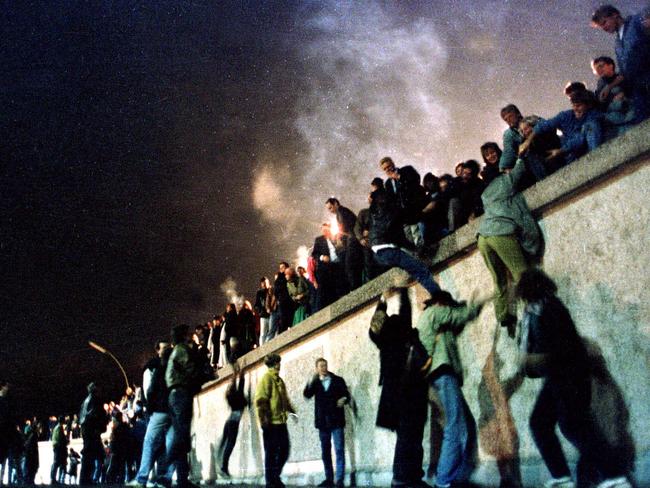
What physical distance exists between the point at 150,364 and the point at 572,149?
19.7 ft

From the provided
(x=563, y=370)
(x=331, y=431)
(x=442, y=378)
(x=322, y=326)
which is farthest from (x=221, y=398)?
(x=563, y=370)

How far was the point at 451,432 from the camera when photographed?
20.5 feet

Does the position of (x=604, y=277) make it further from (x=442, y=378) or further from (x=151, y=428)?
(x=151, y=428)

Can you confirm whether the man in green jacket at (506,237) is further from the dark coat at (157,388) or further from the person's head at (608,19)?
the dark coat at (157,388)

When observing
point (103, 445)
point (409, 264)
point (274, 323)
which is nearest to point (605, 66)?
point (409, 264)

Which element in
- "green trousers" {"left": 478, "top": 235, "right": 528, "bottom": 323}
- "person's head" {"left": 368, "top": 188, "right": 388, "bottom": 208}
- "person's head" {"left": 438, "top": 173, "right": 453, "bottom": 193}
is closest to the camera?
"green trousers" {"left": 478, "top": 235, "right": 528, "bottom": 323}

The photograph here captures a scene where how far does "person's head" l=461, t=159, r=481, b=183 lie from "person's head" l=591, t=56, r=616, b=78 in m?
2.25

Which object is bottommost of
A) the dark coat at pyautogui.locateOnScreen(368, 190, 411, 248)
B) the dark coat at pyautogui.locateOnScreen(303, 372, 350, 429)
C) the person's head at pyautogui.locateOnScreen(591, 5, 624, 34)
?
the dark coat at pyautogui.locateOnScreen(303, 372, 350, 429)

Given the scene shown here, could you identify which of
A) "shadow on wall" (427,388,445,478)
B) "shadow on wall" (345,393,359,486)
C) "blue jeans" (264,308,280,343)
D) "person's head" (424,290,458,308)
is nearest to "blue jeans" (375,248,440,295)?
"person's head" (424,290,458,308)

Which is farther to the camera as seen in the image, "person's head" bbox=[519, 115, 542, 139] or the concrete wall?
"person's head" bbox=[519, 115, 542, 139]

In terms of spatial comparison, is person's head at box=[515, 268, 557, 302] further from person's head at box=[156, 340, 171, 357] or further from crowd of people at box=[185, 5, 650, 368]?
person's head at box=[156, 340, 171, 357]

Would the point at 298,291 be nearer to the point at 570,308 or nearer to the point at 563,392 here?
the point at 570,308

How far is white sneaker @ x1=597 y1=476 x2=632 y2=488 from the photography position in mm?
5020

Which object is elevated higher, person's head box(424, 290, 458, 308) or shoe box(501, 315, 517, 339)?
person's head box(424, 290, 458, 308)
